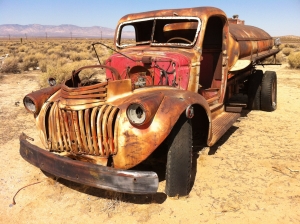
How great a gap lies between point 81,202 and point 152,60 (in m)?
1.98

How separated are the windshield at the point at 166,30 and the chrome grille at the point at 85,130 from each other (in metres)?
1.88

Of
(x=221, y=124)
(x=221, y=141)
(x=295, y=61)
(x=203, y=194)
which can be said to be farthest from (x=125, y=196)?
(x=295, y=61)

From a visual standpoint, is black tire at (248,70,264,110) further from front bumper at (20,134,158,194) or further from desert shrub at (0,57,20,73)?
desert shrub at (0,57,20,73)

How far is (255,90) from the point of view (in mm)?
6301

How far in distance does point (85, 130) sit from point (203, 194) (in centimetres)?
143

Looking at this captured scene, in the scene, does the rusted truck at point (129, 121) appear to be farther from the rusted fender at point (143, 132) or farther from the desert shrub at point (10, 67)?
the desert shrub at point (10, 67)

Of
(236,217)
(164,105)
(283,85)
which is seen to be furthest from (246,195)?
(283,85)

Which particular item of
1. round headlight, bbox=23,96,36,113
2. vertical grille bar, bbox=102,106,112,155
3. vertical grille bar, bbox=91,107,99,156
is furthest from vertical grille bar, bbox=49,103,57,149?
vertical grille bar, bbox=102,106,112,155

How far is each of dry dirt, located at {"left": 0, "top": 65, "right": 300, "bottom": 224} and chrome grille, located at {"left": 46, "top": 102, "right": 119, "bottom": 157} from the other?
1.94 ft

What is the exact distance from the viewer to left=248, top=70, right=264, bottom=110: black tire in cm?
624

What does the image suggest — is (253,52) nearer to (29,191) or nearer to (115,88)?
(115,88)

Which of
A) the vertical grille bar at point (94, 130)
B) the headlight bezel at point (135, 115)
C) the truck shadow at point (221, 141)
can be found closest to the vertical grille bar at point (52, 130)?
the vertical grille bar at point (94, 130)

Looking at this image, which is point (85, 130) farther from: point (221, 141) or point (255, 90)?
point (255, 90)

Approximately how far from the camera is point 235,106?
5047 millimetres
